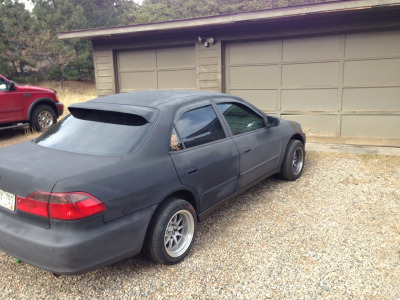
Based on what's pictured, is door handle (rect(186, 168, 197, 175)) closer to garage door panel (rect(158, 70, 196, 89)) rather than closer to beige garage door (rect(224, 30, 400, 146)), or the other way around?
beige garage door (rect(224, 30, 400, 146))

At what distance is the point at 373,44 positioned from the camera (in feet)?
23.2

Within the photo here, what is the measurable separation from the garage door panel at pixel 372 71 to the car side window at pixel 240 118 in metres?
3.90

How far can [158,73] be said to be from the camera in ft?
30.1

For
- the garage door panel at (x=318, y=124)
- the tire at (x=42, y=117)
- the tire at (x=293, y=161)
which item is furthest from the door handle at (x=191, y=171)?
the tire at (x=42, y=117)

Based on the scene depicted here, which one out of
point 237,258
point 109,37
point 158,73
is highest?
point 109,37

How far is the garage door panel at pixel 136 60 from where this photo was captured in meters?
9.16

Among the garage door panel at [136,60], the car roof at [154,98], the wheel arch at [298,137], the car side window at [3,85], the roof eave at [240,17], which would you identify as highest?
the roof eave at [240,17]

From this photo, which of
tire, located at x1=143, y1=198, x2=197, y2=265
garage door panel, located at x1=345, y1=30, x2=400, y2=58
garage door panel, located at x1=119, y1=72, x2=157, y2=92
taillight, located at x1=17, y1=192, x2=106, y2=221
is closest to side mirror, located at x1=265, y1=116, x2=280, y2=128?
tire, located at x1=143, y1=198, x2=197, y2=265

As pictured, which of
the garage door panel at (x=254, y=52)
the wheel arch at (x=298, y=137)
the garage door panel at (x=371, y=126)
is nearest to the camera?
the wheel arch at (x=298, y=137)

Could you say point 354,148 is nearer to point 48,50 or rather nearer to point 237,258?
point 237,258

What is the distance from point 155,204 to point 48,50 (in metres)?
27.7

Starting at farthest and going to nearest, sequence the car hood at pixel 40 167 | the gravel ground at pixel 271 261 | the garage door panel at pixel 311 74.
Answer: the garage door panel at pixel 311 74 < the gravel ground at pixel 271 261 < the car hood at pixel 40 167

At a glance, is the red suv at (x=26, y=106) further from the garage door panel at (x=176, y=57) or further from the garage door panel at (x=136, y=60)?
the garage door panel at (x=176, y=57)

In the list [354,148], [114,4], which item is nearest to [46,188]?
[354,148]
